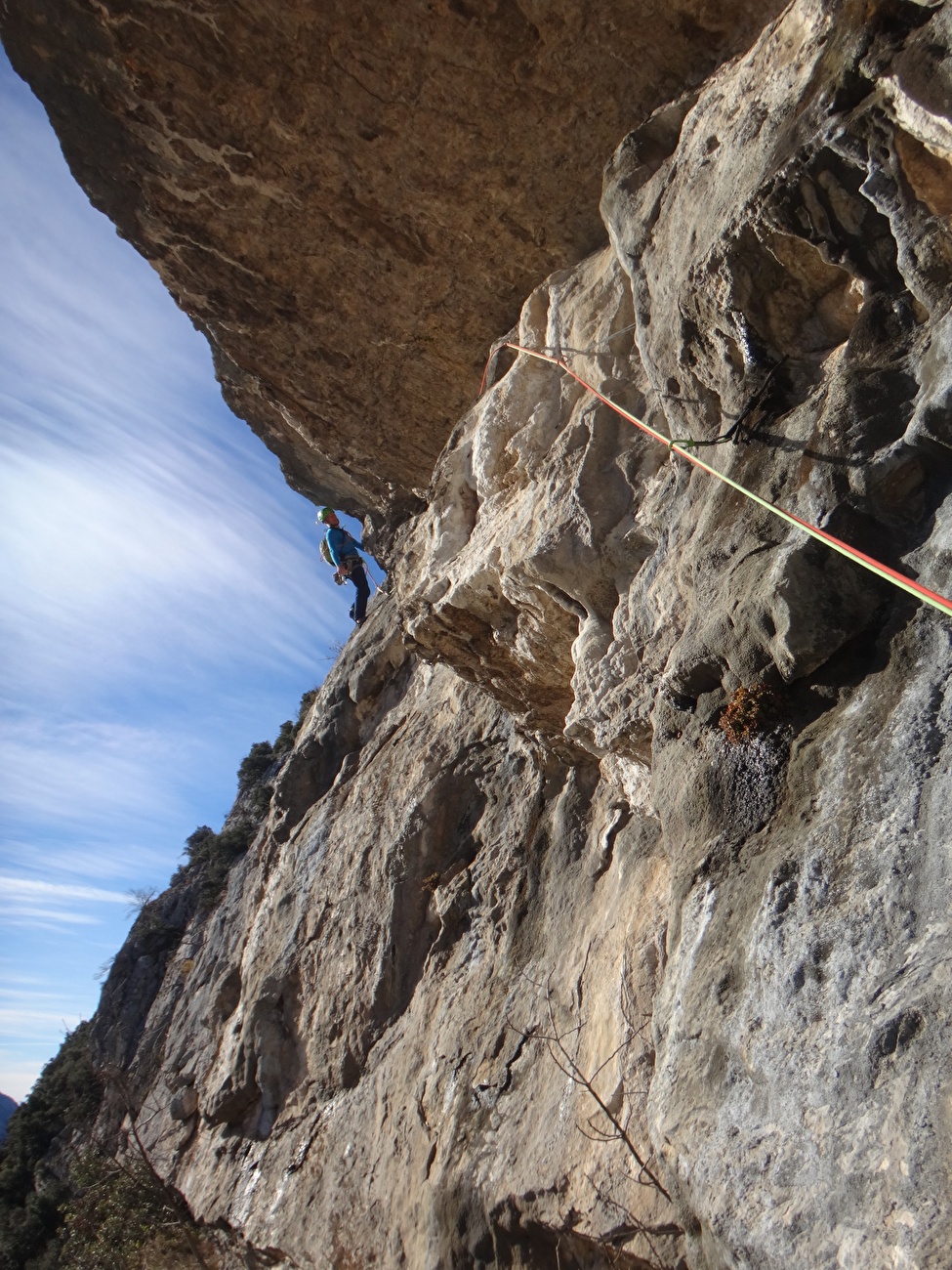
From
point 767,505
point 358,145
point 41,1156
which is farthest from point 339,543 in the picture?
point 41,1156

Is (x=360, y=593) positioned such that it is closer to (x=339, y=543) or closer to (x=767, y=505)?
(x=339, y=543)

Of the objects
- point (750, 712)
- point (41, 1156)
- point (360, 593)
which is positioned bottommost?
point (41, 1156)

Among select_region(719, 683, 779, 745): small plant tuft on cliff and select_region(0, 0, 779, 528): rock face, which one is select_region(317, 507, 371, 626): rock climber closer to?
select_region(0, 0, 779, 528): rock face

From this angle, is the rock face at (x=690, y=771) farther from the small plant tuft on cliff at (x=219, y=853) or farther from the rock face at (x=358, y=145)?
the small plant tuft on cliff at (x=219, y=853)

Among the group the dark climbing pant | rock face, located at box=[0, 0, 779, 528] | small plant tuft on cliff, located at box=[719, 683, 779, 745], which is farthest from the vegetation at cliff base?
small plant tuft on cliff, located at box=[719, 683, 779, 745]

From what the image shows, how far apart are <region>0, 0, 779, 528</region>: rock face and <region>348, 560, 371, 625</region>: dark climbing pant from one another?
255 inches

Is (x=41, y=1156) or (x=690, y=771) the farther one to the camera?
(x=41, y=1156)

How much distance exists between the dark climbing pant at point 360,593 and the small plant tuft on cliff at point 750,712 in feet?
39.5

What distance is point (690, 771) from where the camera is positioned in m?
4.67

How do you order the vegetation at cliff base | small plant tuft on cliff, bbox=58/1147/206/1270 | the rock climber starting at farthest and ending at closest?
the vegetation at cliff base
the rock climber
small plant tuft on cliff, bbox=58/1147/206/1270

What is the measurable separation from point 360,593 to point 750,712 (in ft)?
40.9

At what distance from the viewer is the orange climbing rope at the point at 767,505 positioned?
3115 millimetres

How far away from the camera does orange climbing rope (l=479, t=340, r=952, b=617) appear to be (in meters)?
3.12

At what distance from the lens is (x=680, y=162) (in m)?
5.50
